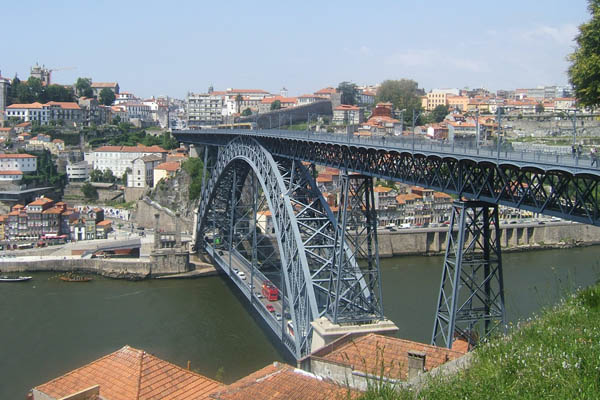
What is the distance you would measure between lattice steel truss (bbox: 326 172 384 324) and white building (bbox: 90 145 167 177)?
113 ft

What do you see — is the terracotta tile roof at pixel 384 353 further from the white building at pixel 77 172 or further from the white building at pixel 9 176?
the white building at pixel 77 172

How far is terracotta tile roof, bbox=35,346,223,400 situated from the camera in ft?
25.8

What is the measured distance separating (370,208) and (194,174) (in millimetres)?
24054

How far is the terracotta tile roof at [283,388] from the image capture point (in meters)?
6.21

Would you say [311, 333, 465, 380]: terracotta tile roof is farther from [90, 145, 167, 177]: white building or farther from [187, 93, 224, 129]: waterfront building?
[187, 93, 224, 129]: waterfront building

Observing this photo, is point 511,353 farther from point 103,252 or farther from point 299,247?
point 103,252

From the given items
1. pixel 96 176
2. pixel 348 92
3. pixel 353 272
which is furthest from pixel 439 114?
pixel 353 272

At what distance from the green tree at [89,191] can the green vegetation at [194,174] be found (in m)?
7.86

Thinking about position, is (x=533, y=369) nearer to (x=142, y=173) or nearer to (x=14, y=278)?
(x=14, y=278)

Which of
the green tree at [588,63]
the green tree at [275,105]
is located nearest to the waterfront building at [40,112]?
the green tree at [275,105]

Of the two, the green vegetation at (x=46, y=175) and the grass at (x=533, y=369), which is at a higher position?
the grass at (x=533, y=369)

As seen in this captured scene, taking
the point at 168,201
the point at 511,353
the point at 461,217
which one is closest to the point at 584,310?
the point at 511,353

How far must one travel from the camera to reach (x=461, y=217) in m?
9.91

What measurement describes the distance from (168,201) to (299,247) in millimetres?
26195
